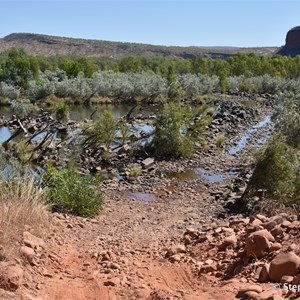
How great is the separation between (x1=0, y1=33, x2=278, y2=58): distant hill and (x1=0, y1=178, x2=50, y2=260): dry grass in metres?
136

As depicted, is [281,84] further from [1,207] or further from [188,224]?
[1,207]

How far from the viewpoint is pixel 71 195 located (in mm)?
9711

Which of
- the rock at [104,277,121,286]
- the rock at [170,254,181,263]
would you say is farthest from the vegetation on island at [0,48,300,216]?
the rock at [104,277,121,286]

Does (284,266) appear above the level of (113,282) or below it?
above

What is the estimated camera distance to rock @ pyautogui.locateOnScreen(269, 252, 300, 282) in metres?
4.81

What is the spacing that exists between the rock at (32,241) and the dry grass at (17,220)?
0.09 meters

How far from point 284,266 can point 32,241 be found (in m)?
3.65

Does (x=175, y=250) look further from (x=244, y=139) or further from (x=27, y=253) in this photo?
(x=244, y=139)

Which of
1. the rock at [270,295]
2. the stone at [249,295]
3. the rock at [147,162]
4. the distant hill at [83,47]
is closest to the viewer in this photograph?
the rock at [270,295]

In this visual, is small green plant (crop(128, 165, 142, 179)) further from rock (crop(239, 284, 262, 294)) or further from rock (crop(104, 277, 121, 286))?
rock (crop(239, 284, 262, 294))

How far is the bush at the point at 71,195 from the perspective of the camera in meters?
9.52

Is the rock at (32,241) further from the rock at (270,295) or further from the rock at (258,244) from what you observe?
the rock at (270,295)

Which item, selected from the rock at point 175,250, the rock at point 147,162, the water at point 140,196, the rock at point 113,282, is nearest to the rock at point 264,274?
the rock at point 113,282

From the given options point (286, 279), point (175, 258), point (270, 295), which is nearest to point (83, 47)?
point (175, 258)
